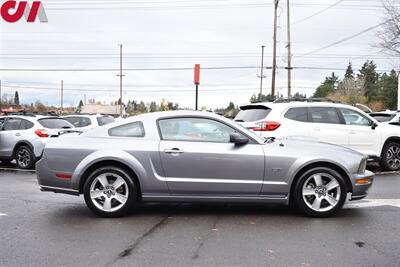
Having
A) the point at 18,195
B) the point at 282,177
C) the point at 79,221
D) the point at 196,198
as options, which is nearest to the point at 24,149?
the point at 18,195

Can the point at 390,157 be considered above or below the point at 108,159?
below

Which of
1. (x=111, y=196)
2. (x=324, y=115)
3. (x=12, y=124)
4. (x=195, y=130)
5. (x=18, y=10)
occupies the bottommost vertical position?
(x=111, y=196)

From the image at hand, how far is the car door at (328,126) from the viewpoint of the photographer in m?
9.96

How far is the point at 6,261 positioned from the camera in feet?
14.3

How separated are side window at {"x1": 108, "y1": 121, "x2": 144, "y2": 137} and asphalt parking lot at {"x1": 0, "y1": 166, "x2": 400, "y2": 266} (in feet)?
3.85

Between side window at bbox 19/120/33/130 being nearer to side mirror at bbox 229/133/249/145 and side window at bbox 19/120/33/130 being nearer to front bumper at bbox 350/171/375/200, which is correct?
side mirror at bbox 229/133/249/145

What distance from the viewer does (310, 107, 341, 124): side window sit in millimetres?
10078

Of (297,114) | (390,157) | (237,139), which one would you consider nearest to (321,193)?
(237,139)

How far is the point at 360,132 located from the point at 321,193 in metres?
4.77

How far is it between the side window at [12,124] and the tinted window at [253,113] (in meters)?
6.29

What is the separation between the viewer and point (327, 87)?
11250 centimetres

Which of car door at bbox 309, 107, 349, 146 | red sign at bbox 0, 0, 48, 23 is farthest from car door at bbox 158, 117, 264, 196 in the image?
red sign at bbox 0, 0, 48, 23

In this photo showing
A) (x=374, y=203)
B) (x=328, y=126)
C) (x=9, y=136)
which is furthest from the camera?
(x=9, y=136)

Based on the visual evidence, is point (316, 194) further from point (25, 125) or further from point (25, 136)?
point (25, 125)
